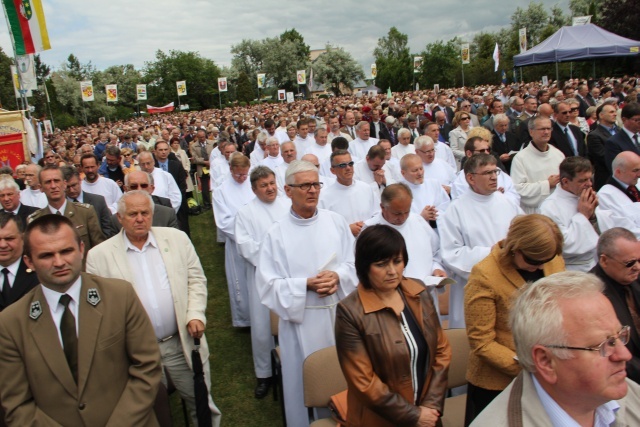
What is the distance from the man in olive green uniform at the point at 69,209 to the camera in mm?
5098

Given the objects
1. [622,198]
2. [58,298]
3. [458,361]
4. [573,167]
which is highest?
[573,167]

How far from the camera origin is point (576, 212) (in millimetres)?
4684

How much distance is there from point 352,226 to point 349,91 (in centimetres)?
8190

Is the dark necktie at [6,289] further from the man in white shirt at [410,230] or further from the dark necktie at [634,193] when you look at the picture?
the dark necktie at [634,193]

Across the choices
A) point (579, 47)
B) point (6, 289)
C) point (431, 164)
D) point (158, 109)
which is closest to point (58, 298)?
point (6, 289)

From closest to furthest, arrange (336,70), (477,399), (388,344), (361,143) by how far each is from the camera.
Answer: (388,344)
(477,399)
(361,143)
(336,70)

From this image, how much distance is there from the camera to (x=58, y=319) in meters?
2.86

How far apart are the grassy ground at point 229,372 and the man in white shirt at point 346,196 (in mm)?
1979

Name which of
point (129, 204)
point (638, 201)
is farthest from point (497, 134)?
point (129, 204)

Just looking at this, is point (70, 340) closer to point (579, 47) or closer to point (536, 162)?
point (536, 162)

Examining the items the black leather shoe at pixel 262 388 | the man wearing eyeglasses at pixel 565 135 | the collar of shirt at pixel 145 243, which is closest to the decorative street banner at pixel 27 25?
the collar of shirt at pixel 145 243

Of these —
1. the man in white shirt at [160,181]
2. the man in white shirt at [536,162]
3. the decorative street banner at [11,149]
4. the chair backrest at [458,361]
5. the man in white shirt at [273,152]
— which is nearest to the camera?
the chair backrest at [458,361]

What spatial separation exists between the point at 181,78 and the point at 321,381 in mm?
82037

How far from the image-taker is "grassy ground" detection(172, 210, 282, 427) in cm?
467
